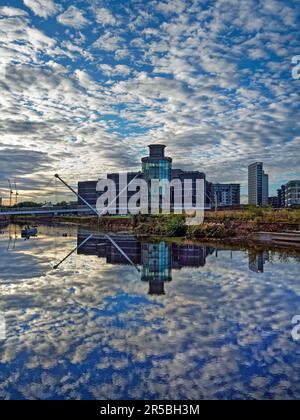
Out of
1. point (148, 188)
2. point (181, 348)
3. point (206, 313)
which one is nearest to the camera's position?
point (181, 348)

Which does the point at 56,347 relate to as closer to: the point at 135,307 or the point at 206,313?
the point at 135,307

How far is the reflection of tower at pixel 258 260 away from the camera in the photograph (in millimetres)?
19928

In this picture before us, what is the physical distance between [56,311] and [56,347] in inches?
131

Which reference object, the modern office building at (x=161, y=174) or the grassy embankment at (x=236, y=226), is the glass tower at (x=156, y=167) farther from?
the grassy embankment at (x=236, y=226)

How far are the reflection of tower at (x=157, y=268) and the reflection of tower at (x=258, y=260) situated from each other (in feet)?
17.1

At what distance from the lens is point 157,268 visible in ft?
67.8

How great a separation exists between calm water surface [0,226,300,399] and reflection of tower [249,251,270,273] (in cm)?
60

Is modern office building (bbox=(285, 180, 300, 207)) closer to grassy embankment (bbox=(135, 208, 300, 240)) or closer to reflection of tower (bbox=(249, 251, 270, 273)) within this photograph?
grassy embankment (bbox=(135, 208, 300, 240))

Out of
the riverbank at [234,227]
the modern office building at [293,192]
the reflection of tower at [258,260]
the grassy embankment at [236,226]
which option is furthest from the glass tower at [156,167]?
the reflection of tower at [258,260]

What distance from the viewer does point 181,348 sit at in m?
8.70

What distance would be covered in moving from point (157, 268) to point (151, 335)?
11.0 m
